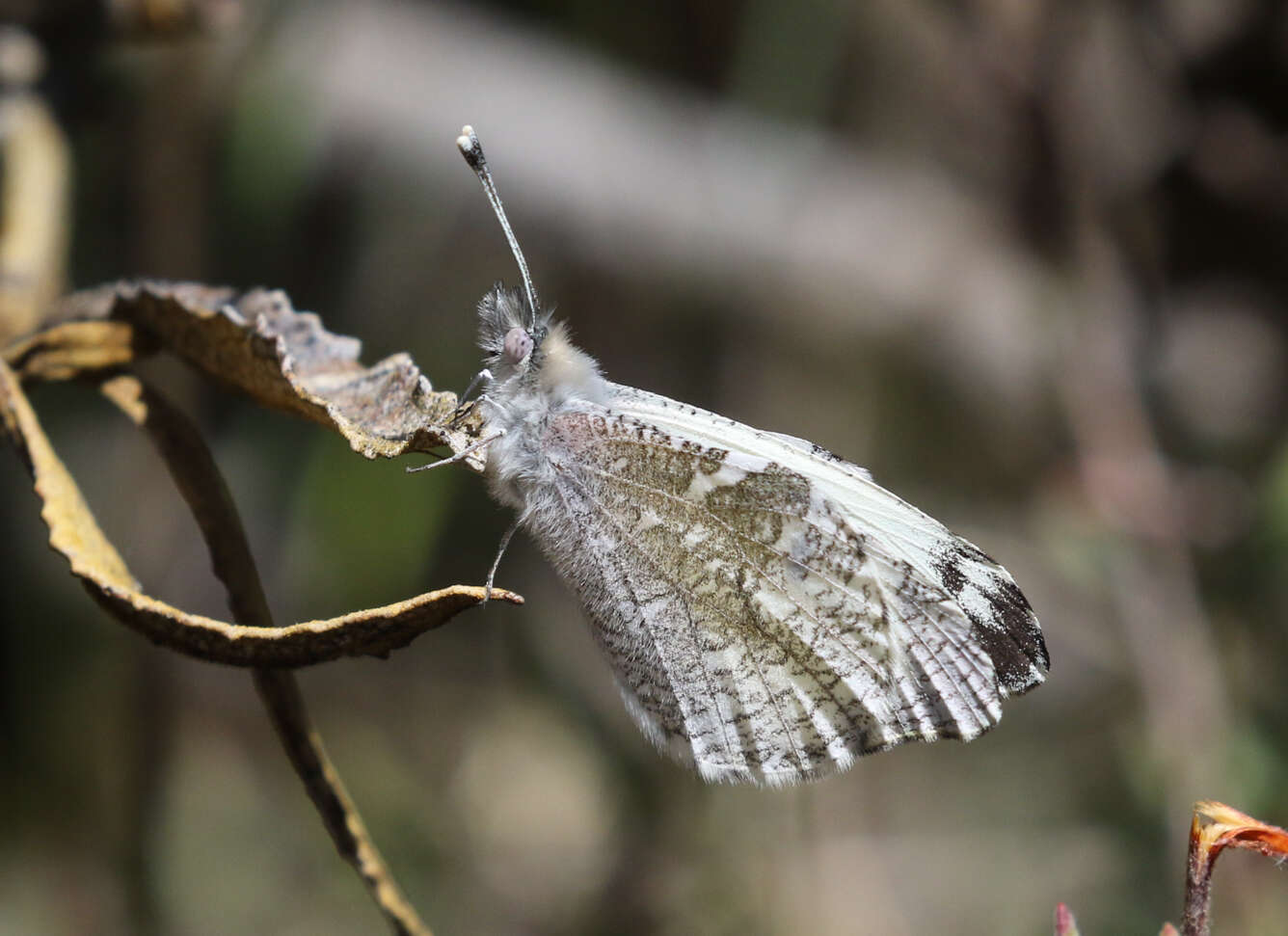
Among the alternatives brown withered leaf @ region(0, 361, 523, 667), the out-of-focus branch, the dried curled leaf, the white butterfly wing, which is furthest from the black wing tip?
the out-of-focus branch

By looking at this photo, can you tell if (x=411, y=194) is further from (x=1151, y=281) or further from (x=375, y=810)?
(x=1151, y=281)

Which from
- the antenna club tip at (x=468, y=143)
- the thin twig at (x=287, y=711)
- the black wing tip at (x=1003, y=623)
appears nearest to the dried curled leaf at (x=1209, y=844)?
the black wing tip at (x=1003, y=623)

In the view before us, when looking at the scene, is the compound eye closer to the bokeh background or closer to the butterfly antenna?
the butterfly antenna

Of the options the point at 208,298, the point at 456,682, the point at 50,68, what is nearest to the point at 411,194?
the point at 50,68

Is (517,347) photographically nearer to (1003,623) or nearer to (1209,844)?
(1003,623)

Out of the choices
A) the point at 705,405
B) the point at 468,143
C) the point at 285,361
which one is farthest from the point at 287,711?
the point at 705,405
